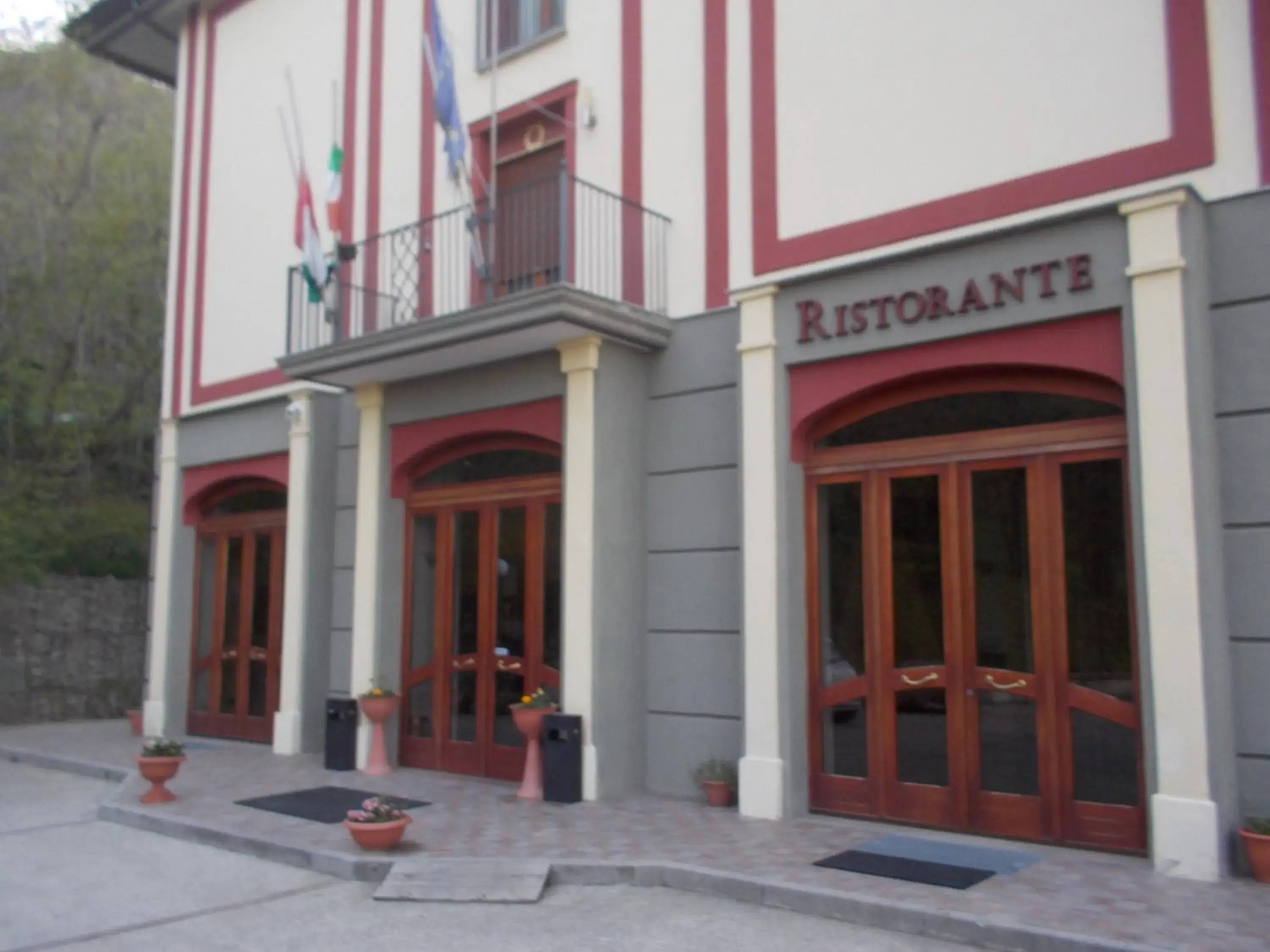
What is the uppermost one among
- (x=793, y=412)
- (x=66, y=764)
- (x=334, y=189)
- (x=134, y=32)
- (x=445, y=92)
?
(x=134, y=32)

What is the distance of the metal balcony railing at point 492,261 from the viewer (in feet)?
33.2

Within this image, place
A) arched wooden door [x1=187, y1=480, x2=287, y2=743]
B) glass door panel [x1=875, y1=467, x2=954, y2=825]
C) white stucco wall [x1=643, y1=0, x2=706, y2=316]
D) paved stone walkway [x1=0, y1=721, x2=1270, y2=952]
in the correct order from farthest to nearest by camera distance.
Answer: arched wooden door [x1=187, y1=480, x2=287, y2=743] < white stucco wall [x1=643, y1=0, x2=706, y2=316] < glass door panel [x1=875, y1=467, x2=954, y2=825] < paved stone walkway [x1=0, y1=721, x2=1270, y2=952]

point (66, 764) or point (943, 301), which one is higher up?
point (943, 301)

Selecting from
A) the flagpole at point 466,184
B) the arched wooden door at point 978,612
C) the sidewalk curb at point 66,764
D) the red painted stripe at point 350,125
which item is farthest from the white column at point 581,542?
the sidewalk curb at point 66,764

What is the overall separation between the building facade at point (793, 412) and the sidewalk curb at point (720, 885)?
1613mm

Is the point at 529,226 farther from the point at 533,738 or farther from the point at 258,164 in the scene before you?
the point at 258,164

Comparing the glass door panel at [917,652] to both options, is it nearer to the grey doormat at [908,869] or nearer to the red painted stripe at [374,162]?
the grey doormat at [908,869]

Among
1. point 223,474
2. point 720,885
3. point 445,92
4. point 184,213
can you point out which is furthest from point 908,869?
point 184,213

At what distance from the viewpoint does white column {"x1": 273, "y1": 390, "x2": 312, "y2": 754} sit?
39.9 ft

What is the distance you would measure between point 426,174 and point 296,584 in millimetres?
4548

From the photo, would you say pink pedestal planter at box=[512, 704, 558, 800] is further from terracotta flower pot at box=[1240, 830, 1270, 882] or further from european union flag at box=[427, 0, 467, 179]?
terracotta flower pot at box=[1240, 830, 1270, 882]

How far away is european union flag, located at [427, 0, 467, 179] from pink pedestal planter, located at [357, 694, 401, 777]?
498 cm

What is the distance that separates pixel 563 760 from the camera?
9242 mm

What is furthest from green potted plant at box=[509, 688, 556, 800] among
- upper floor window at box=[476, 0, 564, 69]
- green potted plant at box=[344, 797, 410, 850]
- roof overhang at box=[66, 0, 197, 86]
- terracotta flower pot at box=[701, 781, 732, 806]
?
roof overhang at box=[66, 0, 197, 86]
